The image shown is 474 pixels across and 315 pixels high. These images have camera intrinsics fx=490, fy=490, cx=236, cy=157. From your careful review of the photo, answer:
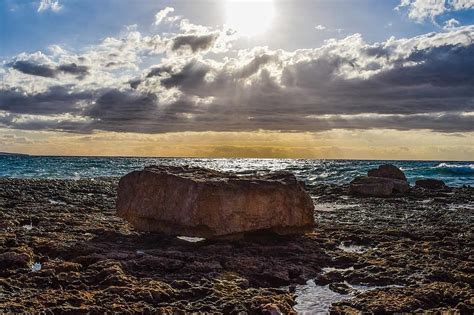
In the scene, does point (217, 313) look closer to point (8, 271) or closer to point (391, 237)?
point (8, 271)

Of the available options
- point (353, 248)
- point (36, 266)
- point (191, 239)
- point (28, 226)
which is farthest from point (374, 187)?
point (36, 266)

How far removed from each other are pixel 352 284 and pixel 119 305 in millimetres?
4220

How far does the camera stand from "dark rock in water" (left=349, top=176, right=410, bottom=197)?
2812 centimetres

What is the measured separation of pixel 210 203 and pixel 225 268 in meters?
2.79

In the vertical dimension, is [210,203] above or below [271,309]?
above

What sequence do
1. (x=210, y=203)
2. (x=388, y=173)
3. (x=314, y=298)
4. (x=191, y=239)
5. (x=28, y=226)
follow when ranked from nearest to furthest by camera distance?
(x=314, y=298)
(x=210, y=203)
(x=191, y=239)
(x=28, y=226)
(x=388, y=173)

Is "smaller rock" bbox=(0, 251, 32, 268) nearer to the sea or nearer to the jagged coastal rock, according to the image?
the sea

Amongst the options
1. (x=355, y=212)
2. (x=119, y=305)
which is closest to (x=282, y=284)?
(x=119, y=305)

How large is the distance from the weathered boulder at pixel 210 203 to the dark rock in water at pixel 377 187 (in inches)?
628

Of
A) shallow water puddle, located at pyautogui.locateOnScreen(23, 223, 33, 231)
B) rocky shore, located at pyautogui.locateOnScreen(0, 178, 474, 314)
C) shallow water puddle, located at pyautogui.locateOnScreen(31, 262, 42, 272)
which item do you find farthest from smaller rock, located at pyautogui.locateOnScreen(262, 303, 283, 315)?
shallow water puddle, located at pyautogui.locateOnScreen(23, 223, 33, 231)

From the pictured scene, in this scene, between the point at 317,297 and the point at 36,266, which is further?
the point at 36,266

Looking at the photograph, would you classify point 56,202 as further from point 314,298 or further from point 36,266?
point 314,298

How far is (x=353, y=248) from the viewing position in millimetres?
12227

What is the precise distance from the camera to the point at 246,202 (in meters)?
12.2
